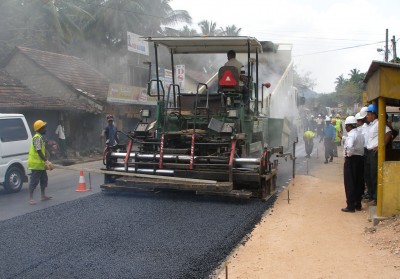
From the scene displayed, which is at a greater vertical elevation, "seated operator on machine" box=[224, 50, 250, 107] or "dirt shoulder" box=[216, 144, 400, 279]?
"seated operator on machine" box=[224, 50, 250, 107]

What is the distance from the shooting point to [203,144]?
7395 mm

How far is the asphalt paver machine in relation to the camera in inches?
277

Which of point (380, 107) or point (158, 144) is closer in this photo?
point (380, 107)

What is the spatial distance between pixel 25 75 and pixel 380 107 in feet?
57.1

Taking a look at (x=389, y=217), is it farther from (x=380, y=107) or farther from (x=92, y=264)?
(x=92, y=264)

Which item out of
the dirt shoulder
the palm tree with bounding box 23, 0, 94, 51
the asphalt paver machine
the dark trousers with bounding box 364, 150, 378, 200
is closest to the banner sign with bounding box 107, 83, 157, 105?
the palm tree with bounding box 23, 0, 94, 51

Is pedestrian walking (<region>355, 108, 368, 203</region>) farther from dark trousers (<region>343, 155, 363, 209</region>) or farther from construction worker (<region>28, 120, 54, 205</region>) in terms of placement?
construction worker (<region>28, 120, 54, 205</region>)

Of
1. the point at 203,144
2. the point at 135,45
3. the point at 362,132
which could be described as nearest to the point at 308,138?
the point at 362,132

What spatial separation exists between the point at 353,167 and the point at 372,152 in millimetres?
395

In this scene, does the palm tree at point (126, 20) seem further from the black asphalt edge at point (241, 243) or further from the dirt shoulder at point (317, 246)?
the dirt shoulder at point (317, 246)

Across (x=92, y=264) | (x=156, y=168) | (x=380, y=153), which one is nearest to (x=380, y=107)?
(x=380, y=153)

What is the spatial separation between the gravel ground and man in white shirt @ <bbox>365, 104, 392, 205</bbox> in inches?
70.4

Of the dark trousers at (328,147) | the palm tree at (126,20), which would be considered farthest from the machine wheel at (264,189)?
the palm tree at (126,20)

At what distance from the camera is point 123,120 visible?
2253 cm
